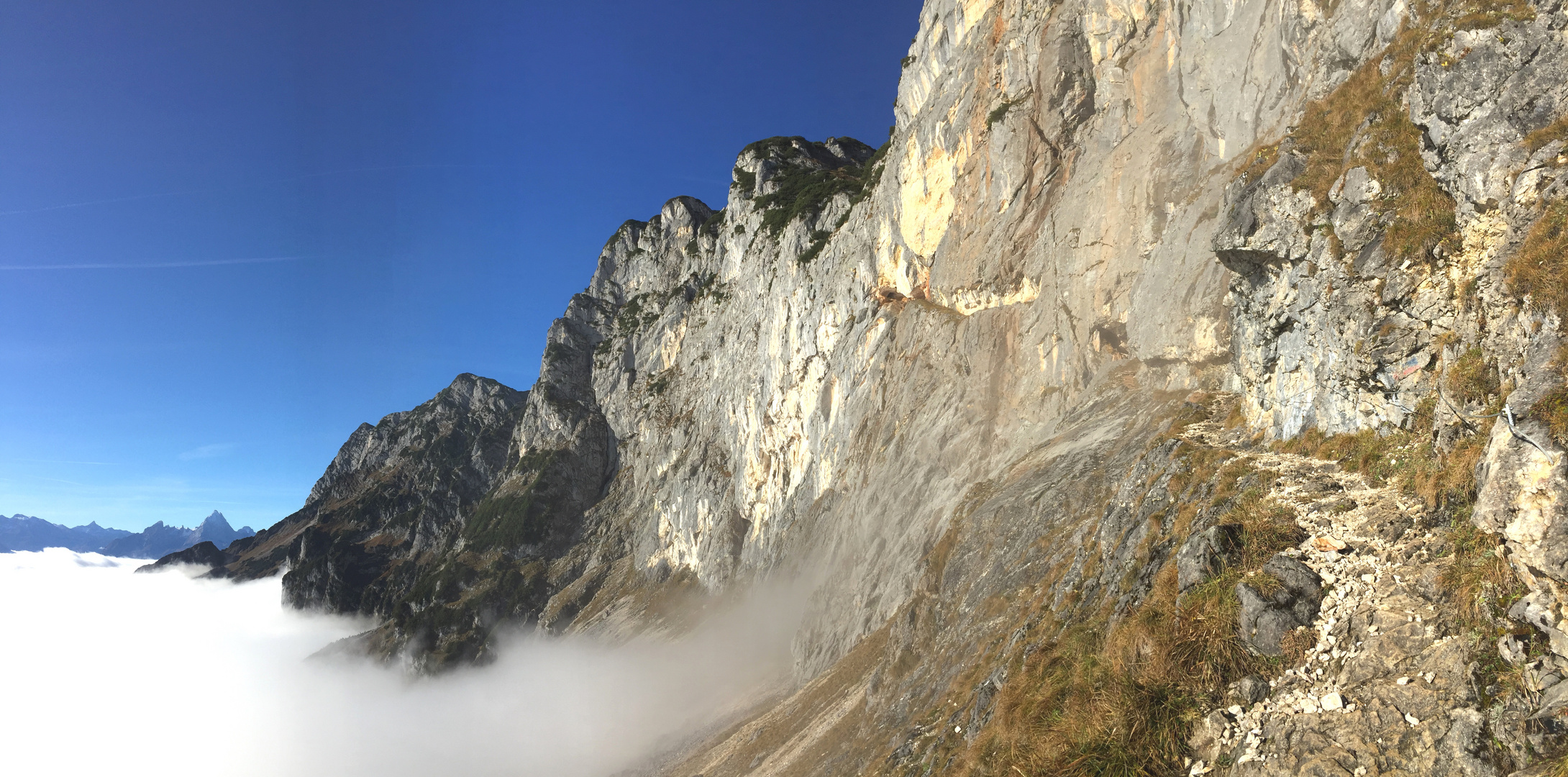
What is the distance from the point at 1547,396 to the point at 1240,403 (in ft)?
43.2

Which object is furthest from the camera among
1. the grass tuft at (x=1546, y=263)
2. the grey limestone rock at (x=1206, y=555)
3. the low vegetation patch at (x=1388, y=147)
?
the low vegetation patch at (x=1388, y=147)

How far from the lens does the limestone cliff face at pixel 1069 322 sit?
38.3 ft

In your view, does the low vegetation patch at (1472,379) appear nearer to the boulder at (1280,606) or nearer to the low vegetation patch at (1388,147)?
the low vegetation patch at (1388,147)

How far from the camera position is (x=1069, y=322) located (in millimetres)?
34938

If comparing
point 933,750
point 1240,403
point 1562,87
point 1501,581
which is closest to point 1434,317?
point 1562,87

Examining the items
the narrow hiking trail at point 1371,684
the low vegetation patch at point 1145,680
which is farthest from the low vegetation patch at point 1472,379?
the low vegetation patch at point 1145,680

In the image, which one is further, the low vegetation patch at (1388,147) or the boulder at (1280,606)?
the low vegetation patch at (1388,147)

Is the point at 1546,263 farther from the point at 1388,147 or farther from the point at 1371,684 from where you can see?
the point at 1371,684

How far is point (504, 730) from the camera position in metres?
79.5

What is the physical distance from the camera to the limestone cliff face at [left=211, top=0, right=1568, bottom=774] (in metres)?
11.7

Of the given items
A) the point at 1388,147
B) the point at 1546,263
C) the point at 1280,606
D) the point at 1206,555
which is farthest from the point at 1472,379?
the point at 1388,147

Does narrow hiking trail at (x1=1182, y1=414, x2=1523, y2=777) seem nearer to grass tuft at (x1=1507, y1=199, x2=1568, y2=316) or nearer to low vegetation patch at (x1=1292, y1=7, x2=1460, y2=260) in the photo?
grass tuft at (x1=1507, y1=199, x2=1568, y2=316)

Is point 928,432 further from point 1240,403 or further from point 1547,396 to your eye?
point 1547,396

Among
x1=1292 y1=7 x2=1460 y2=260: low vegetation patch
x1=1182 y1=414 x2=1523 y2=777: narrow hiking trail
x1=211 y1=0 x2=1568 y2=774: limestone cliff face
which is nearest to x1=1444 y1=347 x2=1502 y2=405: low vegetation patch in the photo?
x1=211 y1=0 x2=1568 y2=774: limestone cliff face
